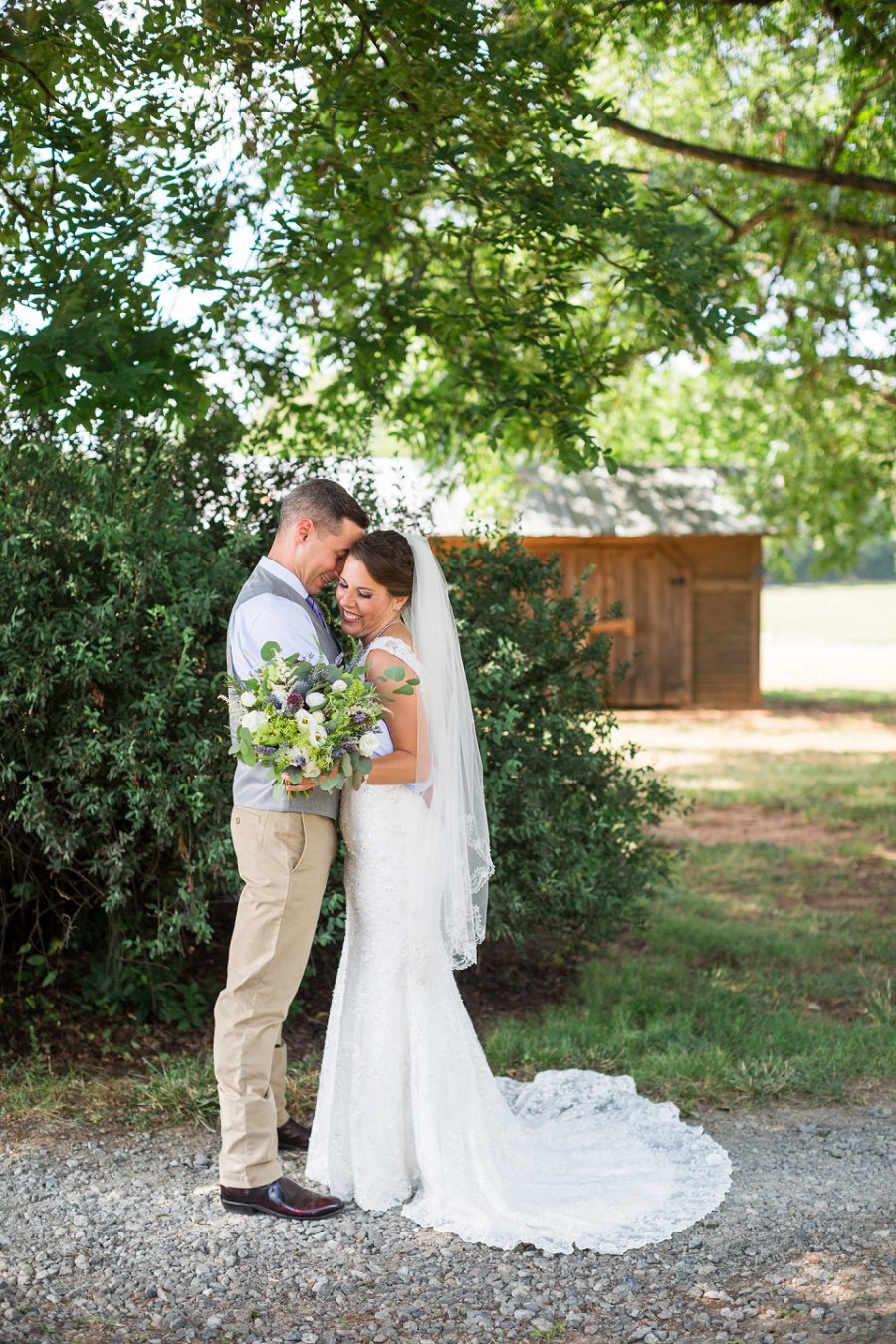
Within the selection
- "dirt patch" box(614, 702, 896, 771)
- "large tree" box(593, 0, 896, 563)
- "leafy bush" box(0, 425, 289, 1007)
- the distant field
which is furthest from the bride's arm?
the distant field

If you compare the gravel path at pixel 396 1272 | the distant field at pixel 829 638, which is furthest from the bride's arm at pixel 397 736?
the distant field at pixel 829 638

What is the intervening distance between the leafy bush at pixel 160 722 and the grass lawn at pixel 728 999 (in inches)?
22.9

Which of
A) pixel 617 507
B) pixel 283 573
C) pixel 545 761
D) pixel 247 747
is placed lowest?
pixel 545 761

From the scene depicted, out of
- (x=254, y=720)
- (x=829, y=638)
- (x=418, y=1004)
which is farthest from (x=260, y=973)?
(x=829, y=638)

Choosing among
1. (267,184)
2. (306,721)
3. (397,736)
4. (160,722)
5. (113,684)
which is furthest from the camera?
(267,184)

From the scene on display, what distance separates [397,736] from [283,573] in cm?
69

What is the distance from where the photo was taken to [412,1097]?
4445mm

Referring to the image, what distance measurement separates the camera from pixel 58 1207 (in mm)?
4449

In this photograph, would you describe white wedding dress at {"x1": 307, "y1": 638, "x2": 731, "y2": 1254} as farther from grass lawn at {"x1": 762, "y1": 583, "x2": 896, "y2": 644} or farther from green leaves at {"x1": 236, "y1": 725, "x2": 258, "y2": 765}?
grass lawn at {"x1": 762, "y1": 583, "x2": 896, "y2": 644}

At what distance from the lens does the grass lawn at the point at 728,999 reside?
553 centimetres

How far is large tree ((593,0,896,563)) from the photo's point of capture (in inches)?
351

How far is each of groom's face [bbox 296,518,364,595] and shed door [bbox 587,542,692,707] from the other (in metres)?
18.7

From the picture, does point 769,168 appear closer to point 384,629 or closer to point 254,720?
point 384,629

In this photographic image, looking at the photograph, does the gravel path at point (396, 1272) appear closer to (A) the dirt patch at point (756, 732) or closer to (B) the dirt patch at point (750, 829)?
(B) the dirt patch at point (750, 829)
